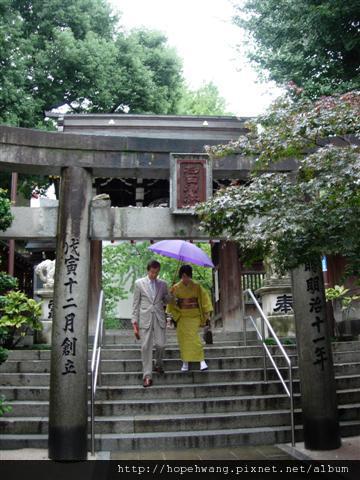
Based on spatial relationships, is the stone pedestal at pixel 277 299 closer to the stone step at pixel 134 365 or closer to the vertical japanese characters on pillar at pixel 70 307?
the stone step at pixel 134 365

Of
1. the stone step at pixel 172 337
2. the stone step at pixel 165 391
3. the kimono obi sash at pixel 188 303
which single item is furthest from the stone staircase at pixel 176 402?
the stone step at pixel 172 337

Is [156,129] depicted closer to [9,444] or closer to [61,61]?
[61,61]

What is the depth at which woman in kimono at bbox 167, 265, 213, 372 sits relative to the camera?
Result: 7986 millimetres

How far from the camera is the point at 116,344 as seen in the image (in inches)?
401

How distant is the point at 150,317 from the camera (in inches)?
303

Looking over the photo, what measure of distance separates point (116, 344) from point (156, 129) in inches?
279

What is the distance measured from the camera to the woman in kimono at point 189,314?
7.99 metres

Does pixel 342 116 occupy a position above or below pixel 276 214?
above

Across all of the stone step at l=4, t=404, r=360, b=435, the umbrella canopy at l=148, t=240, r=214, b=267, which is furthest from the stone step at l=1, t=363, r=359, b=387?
the umbrella canopy at l=148, t=240, r=214, b=267

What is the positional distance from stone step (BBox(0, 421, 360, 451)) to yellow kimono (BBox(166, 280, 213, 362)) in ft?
5.12

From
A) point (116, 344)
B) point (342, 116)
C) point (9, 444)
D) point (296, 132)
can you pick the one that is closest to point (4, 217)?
point (9, 444)

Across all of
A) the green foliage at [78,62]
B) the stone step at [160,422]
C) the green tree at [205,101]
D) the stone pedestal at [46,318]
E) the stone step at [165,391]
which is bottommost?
the stone step at [160,422]

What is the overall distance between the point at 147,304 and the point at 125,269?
8825 mm

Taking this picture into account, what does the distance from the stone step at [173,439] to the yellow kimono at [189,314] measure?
156cm
